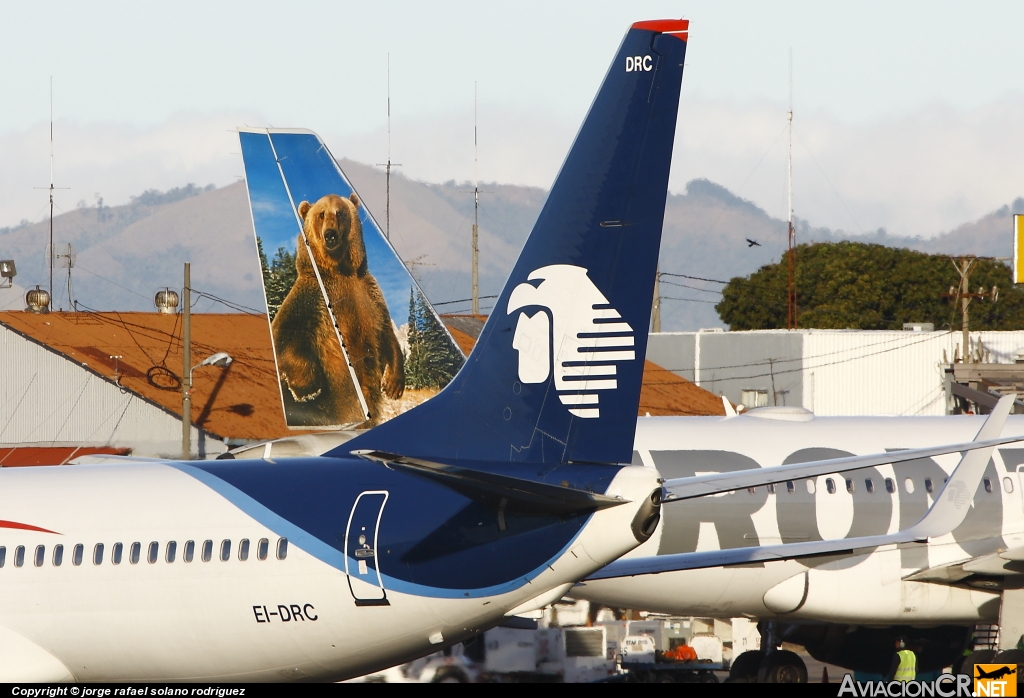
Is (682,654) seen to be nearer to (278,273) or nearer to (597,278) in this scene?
(597,278)

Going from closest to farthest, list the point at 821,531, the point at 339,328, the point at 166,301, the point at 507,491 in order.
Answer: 1. the point at 507,491
2. the point at 821,531
3. the point at 339,328
4. the point at 166,301

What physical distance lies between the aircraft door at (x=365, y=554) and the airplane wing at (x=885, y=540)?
249 cm

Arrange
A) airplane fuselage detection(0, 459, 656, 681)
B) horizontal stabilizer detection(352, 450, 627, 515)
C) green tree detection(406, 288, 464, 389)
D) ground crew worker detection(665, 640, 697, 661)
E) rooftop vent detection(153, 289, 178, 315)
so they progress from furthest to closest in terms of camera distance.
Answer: rooftop vent detection(153, 289, 178, 315)
green tree detection(406, 288, 464, 389)
ground crew worker detection(665, 640, 697, 661)
airplane fuselage detection(0, 459, 656, 681)
horizontal stabilizer detection(352, 450, 627, 515)

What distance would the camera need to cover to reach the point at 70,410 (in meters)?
41.7

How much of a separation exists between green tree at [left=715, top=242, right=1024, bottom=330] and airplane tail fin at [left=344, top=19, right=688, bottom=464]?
297 feet

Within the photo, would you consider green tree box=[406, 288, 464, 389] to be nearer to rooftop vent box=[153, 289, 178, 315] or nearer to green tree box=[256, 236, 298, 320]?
green tree box=[256, 236, 298, 320]

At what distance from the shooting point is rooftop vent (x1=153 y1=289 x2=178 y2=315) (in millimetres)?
53178

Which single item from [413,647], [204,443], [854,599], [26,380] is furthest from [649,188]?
[26,380]

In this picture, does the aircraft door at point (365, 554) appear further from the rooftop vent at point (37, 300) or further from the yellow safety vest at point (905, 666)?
the rooftop vent at point (37, 300)

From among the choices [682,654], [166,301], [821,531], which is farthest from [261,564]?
[166,301]

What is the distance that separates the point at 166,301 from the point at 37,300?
18.5 ft

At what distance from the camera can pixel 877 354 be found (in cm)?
7019

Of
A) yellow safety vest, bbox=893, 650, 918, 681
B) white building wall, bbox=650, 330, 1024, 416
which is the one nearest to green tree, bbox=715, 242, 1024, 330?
white building wall, bbox=650, 330, 1024, 416

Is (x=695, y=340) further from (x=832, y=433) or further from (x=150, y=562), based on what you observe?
(x=150, y=562)
